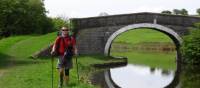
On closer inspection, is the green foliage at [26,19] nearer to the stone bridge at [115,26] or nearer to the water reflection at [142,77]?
the stone bridge at [115,26]

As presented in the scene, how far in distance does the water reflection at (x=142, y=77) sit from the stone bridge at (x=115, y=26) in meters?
3.37

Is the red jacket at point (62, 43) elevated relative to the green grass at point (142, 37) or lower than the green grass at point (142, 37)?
elevated

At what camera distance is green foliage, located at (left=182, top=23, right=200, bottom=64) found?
31.1 meters

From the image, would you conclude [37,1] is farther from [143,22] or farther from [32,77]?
[32,77]

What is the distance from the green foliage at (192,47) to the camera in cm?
3114

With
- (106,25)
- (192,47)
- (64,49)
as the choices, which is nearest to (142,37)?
(106,25)

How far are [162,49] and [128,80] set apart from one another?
1146 inches

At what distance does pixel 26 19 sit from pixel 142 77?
25.4m

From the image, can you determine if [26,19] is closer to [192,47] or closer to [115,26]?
[115,26]

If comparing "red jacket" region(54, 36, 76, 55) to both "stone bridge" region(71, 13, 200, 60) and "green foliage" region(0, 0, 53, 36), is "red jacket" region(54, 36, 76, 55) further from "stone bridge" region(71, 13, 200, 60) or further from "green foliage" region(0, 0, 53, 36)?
"green foliage" region(0, 0, 53, 36)

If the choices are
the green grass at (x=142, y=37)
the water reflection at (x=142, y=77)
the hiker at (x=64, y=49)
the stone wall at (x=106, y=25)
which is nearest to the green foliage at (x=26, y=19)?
the stone wall at (x=106, y=25)

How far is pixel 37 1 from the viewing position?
177ft

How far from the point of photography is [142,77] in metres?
28.1

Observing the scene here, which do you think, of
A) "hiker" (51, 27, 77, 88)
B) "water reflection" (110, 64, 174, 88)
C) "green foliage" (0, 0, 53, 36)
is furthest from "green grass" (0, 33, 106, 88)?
"green foliage" (0, 0, 53, 36)
